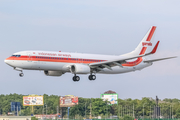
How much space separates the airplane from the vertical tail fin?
102cm

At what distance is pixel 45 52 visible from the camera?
70.7 meters

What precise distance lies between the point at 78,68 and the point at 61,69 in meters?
3.12

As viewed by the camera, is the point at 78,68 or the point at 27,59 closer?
the point at 27,59

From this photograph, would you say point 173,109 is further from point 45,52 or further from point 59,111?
point 45,52

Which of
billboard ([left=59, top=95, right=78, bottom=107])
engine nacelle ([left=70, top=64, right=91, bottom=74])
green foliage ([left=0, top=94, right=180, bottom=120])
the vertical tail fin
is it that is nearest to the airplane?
engine nacelle ([left=70, top=64, right=91, bottom=74])

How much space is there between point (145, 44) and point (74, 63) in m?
22.1

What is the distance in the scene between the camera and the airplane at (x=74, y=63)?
68562 millimetres

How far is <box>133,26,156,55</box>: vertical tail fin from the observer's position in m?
88.8

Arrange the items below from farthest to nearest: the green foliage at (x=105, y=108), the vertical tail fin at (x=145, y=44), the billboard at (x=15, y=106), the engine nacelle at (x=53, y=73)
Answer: the billboard at (x=15, y=106), the green foliage at (x=105, y=108), the vertical tail fin at (x=145, y=44), the engine nacelle at (x=53, y=73)

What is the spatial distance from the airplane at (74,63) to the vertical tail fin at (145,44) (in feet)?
3.34

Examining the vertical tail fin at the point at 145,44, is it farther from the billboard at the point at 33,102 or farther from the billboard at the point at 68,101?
the billboard at the point at 33,102

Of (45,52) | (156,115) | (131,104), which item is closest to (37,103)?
(131,104)

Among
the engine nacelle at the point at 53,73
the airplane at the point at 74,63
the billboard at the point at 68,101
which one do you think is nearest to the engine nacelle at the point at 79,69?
the airplane at the point at 74,63

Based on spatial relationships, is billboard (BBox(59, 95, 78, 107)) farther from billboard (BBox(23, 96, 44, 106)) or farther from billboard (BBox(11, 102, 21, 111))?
billboard (BBox(11, 102, 21, 111))
